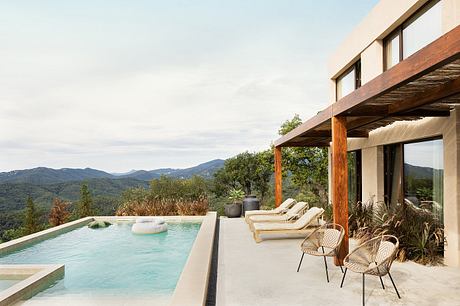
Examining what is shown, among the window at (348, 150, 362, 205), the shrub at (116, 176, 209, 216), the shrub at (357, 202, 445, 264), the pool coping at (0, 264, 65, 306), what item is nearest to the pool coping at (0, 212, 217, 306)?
the pool coping at (0, 264, 65, 306)

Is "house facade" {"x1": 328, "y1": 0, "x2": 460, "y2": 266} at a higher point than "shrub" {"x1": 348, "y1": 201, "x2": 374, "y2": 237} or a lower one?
higher

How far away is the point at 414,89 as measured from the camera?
5.17m

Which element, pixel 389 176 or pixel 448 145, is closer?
pixel 448 145

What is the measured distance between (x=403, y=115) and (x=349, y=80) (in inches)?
209

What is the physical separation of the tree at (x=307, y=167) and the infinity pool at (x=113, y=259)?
21.7 feet

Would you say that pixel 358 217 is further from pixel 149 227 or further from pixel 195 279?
pixel 149 227

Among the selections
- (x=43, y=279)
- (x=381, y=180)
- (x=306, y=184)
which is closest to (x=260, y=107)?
(x=306, y=184)

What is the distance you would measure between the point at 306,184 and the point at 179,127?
14732 mm

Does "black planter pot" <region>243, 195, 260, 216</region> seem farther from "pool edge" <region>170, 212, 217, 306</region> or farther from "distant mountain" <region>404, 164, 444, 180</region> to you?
"distant mountain" <region>404, 164, 444, 180</region>

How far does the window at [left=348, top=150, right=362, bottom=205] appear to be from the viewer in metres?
11.5

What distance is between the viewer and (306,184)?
17.7 m

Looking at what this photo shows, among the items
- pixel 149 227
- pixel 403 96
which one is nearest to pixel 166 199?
pixel 149 227

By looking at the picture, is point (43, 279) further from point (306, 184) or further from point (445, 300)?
point (306, 184)

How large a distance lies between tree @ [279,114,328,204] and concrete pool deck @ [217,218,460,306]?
10088 millimetres
